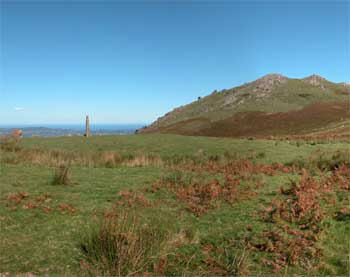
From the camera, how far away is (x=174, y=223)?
19.7 feet

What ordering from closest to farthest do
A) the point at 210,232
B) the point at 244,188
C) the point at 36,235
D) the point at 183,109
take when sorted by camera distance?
the point at 36,235 → the point at 210,232 → the point at 244,188 → the point at 183,109

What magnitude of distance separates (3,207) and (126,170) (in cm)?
615

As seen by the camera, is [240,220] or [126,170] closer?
[240,220]

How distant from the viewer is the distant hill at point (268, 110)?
41.7 m

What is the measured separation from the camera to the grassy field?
14.6 ft

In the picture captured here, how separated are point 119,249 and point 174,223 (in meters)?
1.91

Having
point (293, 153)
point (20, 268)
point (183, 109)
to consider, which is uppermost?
point (183, 109)

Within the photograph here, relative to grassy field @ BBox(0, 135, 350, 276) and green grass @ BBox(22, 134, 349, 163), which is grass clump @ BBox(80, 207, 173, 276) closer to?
grassy field @ BBox(0, 135, 350, 276)

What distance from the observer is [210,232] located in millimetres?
5766

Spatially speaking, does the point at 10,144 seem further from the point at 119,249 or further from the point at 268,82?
the point at 268,82

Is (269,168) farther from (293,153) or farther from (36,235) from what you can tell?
(36,235)

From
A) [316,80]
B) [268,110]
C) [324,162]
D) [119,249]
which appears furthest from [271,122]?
[119,249]

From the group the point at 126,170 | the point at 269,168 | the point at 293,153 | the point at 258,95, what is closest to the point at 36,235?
the point at 126,170

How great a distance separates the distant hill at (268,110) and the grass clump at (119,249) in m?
34.6
